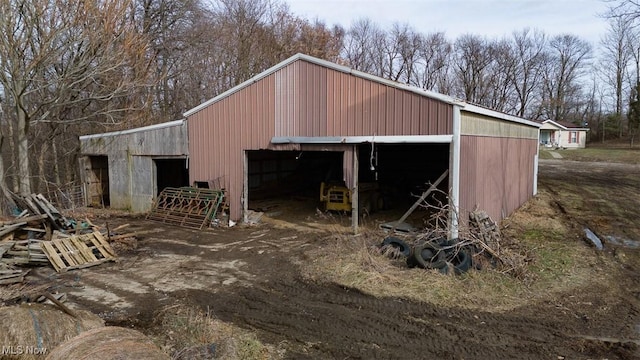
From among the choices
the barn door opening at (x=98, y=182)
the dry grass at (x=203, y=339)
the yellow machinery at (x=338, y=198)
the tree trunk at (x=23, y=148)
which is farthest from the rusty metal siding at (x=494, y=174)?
the barn door opening at (x=98, y=182)

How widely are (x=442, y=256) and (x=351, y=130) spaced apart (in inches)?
178

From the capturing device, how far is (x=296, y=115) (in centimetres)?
1233

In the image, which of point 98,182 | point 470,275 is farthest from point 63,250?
point 98,182

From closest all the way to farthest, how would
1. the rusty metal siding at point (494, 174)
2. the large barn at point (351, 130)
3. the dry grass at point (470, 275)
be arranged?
the dry grass at point (470, 275)
the large barn at point (351, 130)
the rusty metal siding at point (494, 174)

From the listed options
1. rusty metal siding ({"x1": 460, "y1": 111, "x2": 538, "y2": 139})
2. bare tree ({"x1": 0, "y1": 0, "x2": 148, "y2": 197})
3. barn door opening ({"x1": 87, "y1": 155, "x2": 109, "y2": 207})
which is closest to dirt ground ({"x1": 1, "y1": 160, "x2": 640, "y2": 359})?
rusty metal siding ({"x1": 460, "y1": 111, "x2": 538, "y2": 139})

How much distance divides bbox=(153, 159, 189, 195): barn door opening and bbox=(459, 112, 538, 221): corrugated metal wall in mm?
12400

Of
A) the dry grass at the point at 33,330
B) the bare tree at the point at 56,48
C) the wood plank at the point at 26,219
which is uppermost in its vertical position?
the bare tree at the point at 56,48

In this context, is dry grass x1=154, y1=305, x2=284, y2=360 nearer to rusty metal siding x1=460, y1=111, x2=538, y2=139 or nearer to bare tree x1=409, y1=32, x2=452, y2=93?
rusty metal siding x1=460, y1=111, x2=538, y2=139

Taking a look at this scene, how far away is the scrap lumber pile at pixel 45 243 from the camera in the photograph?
339 inches

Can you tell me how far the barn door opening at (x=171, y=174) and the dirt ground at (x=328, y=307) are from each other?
24.5 ft

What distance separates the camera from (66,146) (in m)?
22.4

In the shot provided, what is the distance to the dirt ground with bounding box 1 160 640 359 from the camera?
533 centimetres

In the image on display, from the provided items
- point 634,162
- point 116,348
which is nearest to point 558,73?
point 634,162

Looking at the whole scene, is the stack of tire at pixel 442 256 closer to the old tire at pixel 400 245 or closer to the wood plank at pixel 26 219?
the old tire at pixel 400 245
